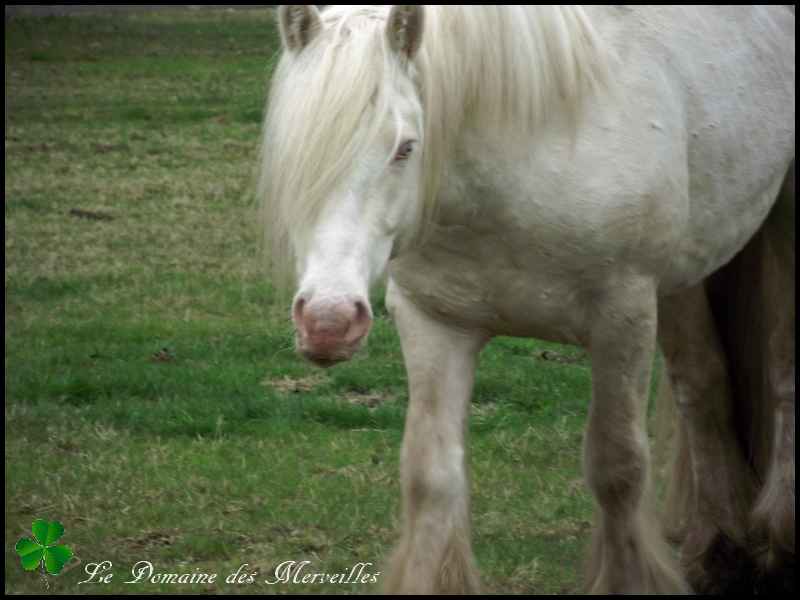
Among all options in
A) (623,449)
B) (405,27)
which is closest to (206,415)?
(623,449)

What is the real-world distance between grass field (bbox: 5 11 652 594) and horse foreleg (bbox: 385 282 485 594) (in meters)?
0.35

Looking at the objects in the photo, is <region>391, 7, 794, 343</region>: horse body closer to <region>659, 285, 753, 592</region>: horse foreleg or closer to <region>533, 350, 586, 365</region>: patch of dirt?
<region>659, 285, 753, 592</region>: horse foreleg

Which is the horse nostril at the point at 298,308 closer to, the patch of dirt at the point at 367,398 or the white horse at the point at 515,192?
the white horse at the point at 515,192

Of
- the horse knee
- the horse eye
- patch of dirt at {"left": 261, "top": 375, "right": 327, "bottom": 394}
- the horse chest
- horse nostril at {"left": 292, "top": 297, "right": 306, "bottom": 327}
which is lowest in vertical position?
patch of dirt at {"left": 261, "top": 375, "right": 327, "bottom": 394}

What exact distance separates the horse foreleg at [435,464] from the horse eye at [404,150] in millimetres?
642

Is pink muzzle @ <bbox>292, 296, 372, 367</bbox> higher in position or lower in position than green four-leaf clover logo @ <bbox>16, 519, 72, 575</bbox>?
higher

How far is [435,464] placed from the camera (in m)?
3.86

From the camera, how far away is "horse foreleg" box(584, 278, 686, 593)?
3.79 meters

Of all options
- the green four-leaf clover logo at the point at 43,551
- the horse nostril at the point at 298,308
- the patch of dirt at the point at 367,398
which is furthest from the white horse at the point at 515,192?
the patch of dirt at the point at 367,398

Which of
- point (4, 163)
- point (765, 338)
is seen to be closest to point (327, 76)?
point (765, 338)

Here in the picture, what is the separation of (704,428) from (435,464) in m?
1.19

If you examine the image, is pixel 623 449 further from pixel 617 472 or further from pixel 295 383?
pixel 295 383

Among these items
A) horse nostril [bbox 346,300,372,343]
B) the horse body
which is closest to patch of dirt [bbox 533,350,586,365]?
the horse body

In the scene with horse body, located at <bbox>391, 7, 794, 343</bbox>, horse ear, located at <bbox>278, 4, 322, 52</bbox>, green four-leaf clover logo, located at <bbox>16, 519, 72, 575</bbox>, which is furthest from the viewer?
green four-leaf clover logo, located at <bbox>16, 519, 72, 575</bbox>
